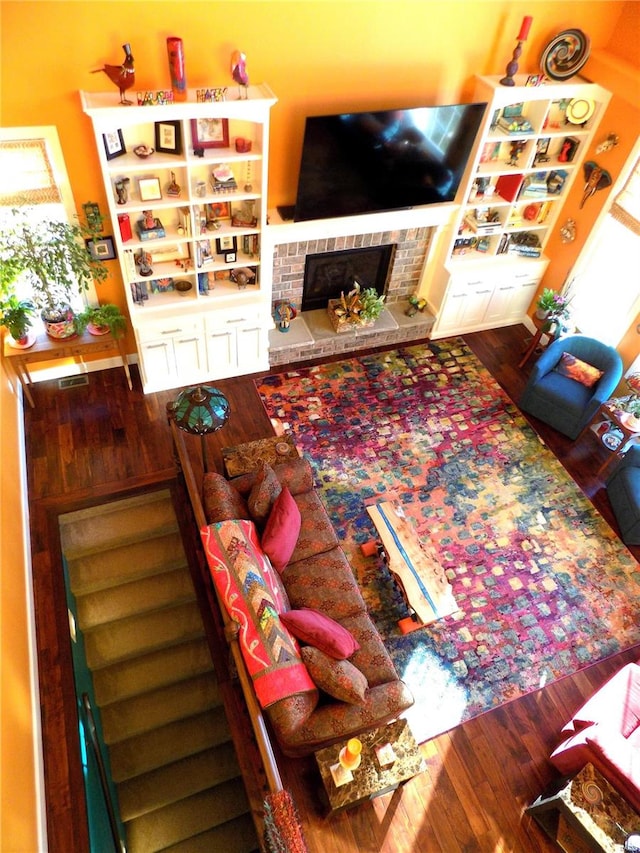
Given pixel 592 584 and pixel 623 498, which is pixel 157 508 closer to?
pixel 592 584

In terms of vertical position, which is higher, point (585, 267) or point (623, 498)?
point (585, 267)

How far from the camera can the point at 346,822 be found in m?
3.68

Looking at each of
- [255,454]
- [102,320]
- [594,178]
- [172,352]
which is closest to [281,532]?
[255,454]

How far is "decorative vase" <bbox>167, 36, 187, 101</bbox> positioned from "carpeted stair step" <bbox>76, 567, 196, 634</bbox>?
3722mm

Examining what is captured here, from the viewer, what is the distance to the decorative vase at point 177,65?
397cm

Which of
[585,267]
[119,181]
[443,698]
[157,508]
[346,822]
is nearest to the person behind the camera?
[346,822]

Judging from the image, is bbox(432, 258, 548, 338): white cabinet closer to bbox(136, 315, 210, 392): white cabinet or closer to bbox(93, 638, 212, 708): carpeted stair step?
bbox(136, 315, 210, 392): white cabinet

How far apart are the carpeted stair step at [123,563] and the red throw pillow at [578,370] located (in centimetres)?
416

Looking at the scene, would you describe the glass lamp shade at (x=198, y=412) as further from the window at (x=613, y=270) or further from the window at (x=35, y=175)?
the window at (x=613, y=270)

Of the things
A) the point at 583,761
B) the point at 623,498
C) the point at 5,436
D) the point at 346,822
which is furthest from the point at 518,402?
the point at 5,436

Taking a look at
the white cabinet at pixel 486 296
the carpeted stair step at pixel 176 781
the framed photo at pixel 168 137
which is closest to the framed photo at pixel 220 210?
the framed photo at pixel 168 137

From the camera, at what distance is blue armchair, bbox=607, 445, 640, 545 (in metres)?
5.12

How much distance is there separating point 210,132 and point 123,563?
3590mm

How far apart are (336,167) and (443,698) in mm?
4403
